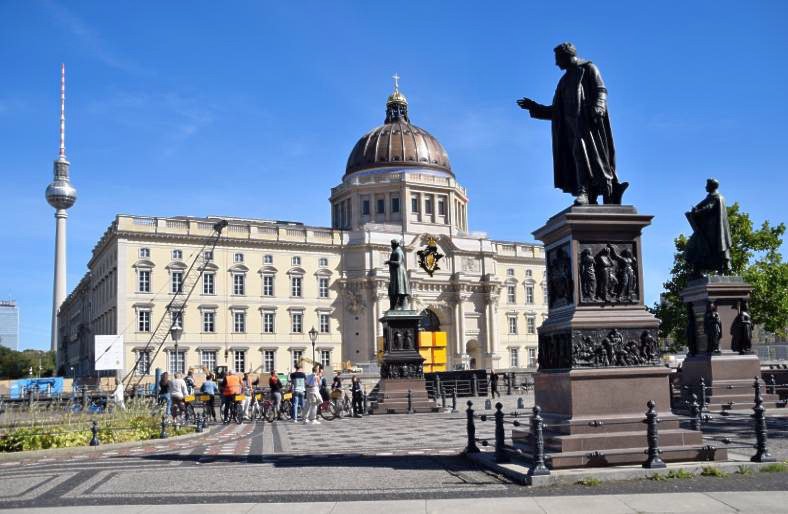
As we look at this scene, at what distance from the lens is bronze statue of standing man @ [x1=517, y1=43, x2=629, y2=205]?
10523 mm

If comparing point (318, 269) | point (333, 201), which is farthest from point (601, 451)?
point (333, 201)

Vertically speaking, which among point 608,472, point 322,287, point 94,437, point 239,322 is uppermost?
point 322,287

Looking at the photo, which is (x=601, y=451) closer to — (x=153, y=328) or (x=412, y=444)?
(x=412, y=444)

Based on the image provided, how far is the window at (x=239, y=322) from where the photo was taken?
252 ft

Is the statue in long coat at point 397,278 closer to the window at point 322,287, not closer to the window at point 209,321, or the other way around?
the window at point 209,321

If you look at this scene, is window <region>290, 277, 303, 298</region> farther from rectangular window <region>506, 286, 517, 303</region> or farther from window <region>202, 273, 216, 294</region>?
rectangular window <region>506, 286, 517, 303</region>

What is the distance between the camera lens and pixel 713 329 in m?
18.5

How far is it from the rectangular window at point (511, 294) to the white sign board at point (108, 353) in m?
59.7

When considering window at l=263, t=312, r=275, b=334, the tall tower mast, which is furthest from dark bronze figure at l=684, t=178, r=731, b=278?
the tall tower mast

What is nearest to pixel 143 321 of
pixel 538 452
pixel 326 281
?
pixel 326 281

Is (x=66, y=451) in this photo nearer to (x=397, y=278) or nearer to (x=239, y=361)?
(x=397, y=278)

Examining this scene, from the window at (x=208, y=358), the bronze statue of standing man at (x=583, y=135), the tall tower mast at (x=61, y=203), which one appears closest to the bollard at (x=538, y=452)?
the bronze statue of standing man at (x=583, y=135)

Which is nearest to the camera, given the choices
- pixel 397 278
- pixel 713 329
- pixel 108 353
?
pixel 713 329

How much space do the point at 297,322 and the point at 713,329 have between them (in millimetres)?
64861
